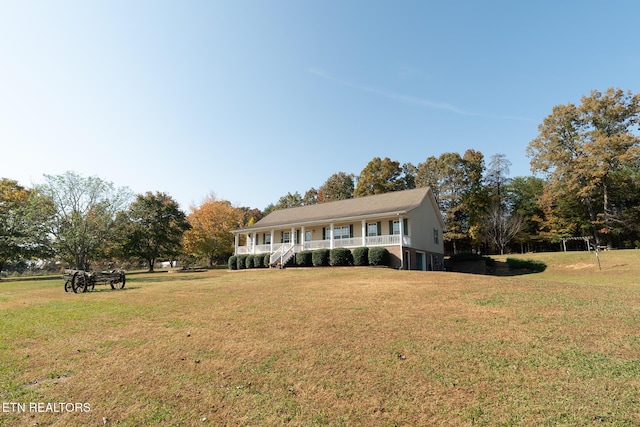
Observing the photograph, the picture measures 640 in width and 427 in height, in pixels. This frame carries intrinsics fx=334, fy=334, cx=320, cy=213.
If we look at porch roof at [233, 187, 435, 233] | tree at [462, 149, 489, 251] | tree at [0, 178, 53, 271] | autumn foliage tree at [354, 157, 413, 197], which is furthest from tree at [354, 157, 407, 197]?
tree at [0, 178, 53, 271]

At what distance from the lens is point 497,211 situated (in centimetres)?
4306

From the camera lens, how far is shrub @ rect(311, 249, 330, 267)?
25391 millimetres

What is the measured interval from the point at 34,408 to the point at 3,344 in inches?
138

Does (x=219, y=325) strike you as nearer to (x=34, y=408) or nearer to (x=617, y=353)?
(x=34, y=408)

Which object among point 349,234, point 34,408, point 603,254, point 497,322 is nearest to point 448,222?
point 603,254

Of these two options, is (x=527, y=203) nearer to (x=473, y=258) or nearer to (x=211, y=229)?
(x=473, y=258)

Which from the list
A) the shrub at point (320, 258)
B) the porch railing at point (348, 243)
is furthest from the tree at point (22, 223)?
the shrub at point (320, 258)

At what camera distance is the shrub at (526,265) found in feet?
94.2

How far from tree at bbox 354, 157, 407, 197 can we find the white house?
15708 mm

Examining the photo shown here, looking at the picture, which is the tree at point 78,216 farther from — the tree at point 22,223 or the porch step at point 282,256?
the porch step at point 282,256

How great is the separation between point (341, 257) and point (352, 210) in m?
5.70

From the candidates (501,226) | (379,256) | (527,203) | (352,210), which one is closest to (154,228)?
(352,210)

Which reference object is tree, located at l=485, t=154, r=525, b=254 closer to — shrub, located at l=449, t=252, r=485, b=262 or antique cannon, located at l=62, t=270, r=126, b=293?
shrub, located at l=449, t=252, r=485, b=262

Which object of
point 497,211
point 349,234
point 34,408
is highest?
point 497,211
